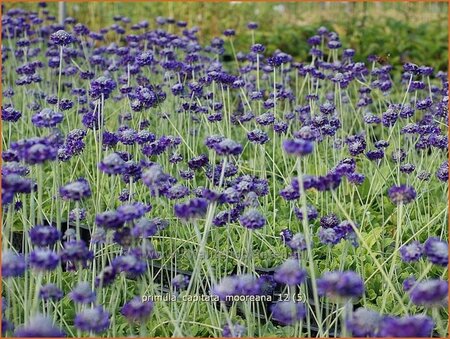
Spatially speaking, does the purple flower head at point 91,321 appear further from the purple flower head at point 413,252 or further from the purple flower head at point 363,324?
the purple flower head at point 413,252

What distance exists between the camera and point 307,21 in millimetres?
9727

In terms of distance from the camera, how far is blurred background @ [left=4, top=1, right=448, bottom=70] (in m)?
7.36

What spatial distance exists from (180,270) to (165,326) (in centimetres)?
41

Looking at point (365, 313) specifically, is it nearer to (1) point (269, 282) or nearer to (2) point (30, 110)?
(1) point (269, 282)

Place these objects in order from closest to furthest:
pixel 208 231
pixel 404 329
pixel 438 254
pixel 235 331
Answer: pixel 404 329
pixel 438 254
pixel 235 331
pixel 208 231

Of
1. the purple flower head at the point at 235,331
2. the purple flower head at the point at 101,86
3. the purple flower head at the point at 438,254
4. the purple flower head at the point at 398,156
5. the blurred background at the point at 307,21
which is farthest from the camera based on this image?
the blurred background at the point at 307,21

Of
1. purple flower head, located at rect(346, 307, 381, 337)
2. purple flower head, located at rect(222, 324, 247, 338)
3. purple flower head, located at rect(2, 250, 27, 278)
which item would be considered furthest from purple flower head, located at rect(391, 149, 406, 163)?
purple flower head, located at rect(2, 250, 27, 278)

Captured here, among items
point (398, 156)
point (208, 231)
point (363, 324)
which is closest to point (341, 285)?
point (363, 324)

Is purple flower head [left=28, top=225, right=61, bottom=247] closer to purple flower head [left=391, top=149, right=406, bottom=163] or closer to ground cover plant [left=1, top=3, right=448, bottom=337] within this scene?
ground cover plant [left=1, top=3, right=448, bottom=337]

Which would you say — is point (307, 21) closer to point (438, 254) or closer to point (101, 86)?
point (101, 86)

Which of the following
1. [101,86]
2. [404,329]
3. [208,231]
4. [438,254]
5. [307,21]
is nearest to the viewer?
[404,329]

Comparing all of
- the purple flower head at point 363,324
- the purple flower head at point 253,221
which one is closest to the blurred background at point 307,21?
the purple flower head at point 253,221

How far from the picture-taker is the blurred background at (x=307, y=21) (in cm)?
736

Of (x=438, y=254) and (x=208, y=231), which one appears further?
(x=208, y=231)
